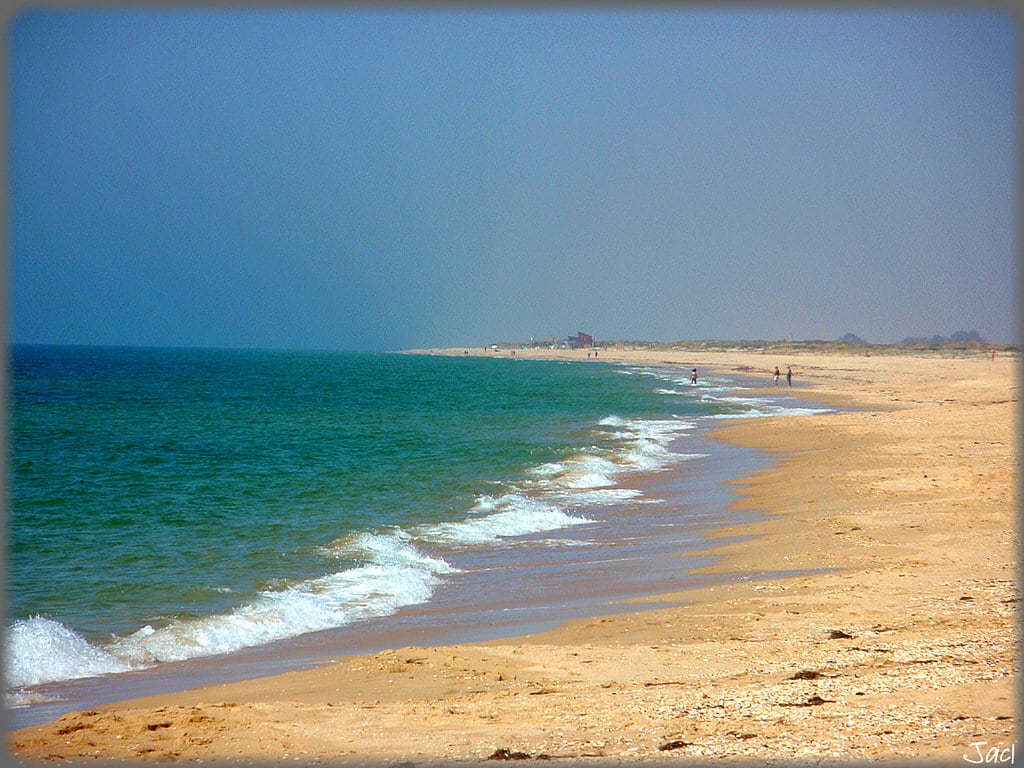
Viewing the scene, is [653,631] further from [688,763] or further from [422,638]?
[688,763]

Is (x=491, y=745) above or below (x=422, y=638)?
above

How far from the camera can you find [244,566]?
13656 millimetres

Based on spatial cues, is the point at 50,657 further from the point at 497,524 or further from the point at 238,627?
the point at 497,524

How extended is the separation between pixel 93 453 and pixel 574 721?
26.8 metres

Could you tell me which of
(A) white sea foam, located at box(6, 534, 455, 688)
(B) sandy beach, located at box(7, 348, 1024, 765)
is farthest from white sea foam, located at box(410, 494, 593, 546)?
(B) sandy beach, located at box(7, 348, 1024, 765)

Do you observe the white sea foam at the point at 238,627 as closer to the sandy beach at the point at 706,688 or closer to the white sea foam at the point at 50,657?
the white sea foam at the point at 50,657

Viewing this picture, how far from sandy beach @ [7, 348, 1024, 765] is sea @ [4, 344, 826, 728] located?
108 centimetres

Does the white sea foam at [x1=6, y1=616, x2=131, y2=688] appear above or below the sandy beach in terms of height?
below

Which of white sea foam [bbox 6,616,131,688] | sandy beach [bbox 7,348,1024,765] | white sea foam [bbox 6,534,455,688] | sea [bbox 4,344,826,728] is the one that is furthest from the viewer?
sea [bbox 4,344,826,728]

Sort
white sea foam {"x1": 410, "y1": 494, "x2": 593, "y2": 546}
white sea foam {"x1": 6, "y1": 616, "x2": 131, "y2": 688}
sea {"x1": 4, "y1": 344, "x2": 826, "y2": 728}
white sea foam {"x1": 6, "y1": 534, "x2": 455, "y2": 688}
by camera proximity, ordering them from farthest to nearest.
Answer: white sea foam {"x1": 410, "y1": 494, "x2": 593, "y2": 546}
sea {"x1": 4, "y1": 344, "x2": 826, "y2": 728}
white sea foam {"x1": 6, "y1": 534, "x2": 455, "y2": 688}
white sea foam {"x1": 6, "y1": 616, "x2": 131, "y2": 688}

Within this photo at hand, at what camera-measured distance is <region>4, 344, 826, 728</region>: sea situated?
981 centimetres

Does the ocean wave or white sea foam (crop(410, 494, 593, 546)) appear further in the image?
white sea foam (crop(410, 494, 593, 546))

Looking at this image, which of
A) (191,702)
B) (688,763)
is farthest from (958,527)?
(191,702)

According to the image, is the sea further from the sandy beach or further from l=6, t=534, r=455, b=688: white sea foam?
the sandy beach
